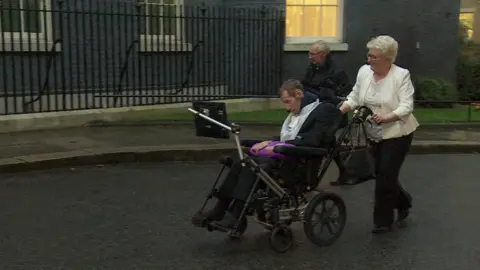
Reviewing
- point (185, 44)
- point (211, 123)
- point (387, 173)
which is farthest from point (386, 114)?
point (185, 44)

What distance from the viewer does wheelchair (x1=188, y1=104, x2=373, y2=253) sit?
16.6 ft

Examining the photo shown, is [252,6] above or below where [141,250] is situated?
above

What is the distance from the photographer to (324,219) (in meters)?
5.48

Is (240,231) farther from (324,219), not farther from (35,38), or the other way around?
(35,38)

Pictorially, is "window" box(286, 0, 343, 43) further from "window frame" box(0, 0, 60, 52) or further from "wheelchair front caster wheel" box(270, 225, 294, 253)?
"wheelchair front caster wheel" box(270, 225, 294, 253)

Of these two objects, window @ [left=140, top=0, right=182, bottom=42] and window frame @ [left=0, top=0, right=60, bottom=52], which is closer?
window frame @ [left=0, top=0, right=60, bottom=52]

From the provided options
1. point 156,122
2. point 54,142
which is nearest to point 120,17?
point 156,122

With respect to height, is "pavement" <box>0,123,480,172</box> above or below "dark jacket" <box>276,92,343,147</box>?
below

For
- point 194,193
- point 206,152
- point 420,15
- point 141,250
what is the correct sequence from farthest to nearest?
point 420,15, point 206,152, point 194,193, point 141,250

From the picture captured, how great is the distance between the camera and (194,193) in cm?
727

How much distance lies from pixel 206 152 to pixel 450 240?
4.42 metres

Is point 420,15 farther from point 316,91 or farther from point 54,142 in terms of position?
point 54,142

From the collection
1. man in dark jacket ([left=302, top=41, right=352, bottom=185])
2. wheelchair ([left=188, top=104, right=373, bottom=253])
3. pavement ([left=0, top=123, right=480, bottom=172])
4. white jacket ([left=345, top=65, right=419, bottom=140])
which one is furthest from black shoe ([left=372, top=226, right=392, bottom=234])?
pavement ([left=0, top=123, right=480, bottom=172])

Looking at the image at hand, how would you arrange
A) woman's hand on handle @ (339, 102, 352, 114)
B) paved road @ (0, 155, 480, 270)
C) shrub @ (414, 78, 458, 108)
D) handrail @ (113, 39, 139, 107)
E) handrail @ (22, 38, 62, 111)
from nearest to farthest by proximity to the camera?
paved road @ (0, 155, 480, 270) < woman's hand on handle @ (339, 102, 352, 114) < handrail @ (22, 38, 62, 111) < handrail @ (113, 39, 139, 107) < shrub @ (414, 78, 458, 108)
